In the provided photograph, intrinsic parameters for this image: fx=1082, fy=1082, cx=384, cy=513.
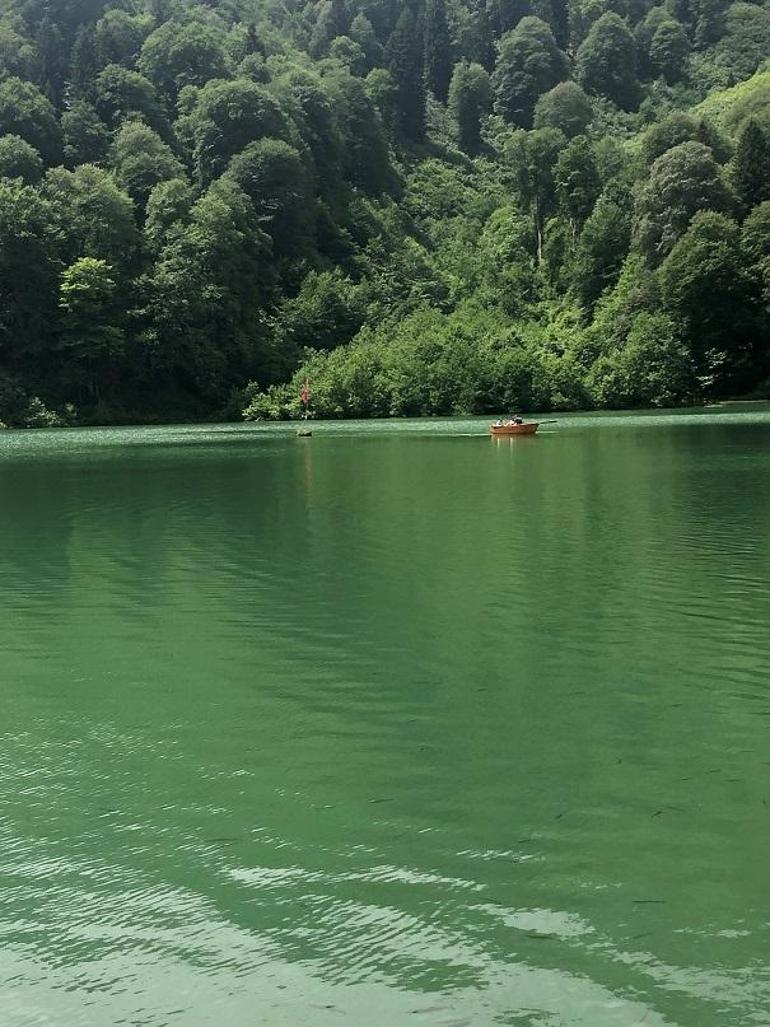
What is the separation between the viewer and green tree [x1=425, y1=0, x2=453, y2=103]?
157 meters

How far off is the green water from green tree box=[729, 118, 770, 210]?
2729 inches

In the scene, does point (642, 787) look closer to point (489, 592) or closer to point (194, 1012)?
point (194, 1012)

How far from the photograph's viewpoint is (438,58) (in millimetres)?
157875

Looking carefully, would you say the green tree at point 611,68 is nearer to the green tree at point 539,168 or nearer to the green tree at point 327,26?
the green tree at point 327,26

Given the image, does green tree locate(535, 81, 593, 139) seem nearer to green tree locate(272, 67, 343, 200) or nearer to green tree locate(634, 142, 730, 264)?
green tree locate(272, 67, 343, 200)

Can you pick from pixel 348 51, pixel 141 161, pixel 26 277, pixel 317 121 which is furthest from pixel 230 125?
pixel 348 51

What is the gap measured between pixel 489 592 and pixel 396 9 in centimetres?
16940

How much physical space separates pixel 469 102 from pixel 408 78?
892cm

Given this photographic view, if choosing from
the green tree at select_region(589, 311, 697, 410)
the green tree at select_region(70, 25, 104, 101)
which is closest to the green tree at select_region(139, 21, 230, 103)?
the green tree at select_region(70, 25, 104, 101)

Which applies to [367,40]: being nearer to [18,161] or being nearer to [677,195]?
[18,161]

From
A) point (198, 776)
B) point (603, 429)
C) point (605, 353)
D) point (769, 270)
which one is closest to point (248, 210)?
point (605, 353)

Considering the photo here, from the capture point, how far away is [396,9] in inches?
6501

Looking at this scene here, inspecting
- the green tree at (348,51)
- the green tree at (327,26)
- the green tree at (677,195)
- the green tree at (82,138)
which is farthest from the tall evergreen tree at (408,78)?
the green tree at (677,195)

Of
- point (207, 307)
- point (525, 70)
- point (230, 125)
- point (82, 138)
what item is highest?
point (525, 70)
